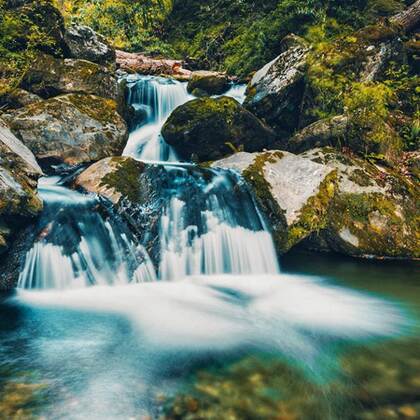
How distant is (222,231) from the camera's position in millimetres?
5898

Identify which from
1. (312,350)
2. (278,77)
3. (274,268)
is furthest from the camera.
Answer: (278,77)

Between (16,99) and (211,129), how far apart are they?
4315mm

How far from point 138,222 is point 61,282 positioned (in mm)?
1386

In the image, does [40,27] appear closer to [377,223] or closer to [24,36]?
[24,36]

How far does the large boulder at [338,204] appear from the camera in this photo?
19.8ft

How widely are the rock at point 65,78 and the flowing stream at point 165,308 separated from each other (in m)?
2.84

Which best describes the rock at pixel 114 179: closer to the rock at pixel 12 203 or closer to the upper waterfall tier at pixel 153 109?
the rock at pixel 12 203

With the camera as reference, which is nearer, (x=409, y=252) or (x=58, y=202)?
(x=58, y=202)

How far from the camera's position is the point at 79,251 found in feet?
15.6

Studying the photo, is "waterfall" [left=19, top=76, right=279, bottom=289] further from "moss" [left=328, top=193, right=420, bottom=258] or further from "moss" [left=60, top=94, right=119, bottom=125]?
"moss" [left=60, top=94, right=119, bottom=125]

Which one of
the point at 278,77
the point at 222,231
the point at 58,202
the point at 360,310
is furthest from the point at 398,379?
the point at 278,77

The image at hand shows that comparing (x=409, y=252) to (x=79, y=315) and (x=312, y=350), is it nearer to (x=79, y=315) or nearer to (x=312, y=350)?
(x=312, y=350)

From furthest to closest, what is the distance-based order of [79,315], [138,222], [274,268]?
[274,268]
[138,222]
[79,315]

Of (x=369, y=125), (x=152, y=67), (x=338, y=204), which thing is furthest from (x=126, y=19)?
(x=338, y=204)
